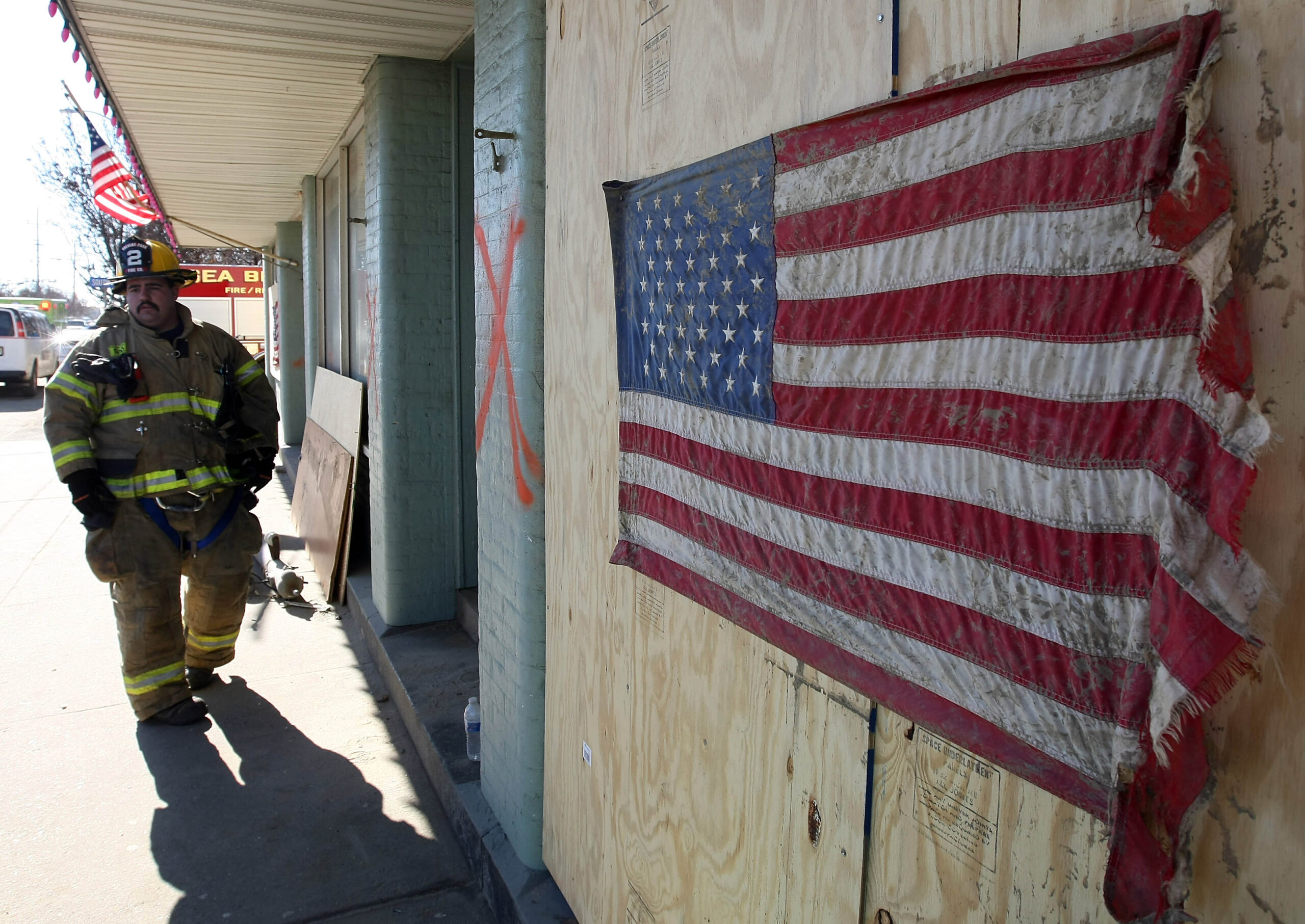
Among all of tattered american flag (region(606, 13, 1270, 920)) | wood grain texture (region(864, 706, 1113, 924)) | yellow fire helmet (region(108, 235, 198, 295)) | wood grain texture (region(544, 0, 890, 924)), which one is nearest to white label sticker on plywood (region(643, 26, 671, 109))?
wood grain texture (region(544, 0, 890, 924))

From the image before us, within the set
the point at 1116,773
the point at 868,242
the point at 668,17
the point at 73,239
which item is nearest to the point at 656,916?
the point at 1116,773

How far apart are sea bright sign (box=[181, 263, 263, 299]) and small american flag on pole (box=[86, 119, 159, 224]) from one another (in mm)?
13820

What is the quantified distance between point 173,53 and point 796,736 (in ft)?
18.8

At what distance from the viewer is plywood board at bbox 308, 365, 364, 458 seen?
6.93m

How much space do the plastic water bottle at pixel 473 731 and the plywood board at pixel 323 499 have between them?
3.09 m

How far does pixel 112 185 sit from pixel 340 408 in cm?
508

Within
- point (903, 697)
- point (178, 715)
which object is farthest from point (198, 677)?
point (903, 697)

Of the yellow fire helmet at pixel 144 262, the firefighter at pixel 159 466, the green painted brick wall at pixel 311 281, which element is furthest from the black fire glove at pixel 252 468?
the green painted brick wall at pixel 311 281

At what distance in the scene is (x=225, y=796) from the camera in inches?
169

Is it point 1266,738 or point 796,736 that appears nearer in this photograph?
point 1266,738

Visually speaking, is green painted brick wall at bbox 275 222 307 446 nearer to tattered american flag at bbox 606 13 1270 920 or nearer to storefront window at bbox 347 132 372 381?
storefront window at bbox 347 132 372 381

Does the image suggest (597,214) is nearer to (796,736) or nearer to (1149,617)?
(796,736)

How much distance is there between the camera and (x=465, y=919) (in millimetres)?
3465

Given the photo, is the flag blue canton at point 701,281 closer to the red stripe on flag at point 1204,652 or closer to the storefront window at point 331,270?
the red stripe on flag at point 1204,652
